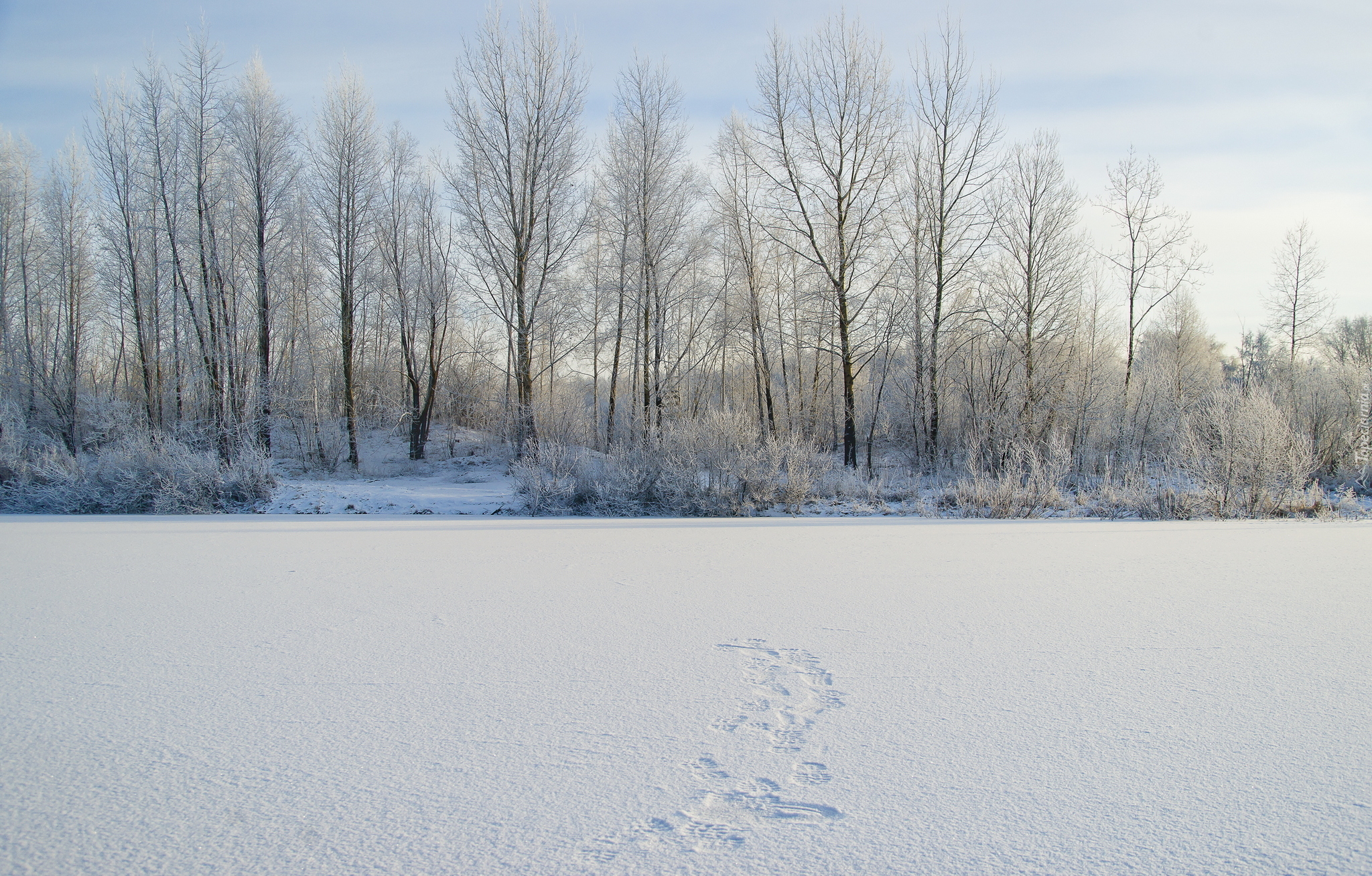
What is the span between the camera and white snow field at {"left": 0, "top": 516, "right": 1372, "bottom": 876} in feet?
6.47

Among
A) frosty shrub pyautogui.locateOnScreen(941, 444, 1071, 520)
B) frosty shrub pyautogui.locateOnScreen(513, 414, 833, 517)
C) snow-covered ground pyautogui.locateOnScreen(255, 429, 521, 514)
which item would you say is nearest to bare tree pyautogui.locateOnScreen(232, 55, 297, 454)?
snow-covered ground pyautogui.locateOnScreen(255, 429, 521, 514)

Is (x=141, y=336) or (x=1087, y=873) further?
(x=141, y=336)

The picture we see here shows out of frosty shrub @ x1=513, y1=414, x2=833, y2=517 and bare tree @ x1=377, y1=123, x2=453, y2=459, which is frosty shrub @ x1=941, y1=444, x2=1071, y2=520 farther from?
bare tree @ x1=377, y1=123, x2=453, y2=459

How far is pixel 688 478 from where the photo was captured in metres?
13.7

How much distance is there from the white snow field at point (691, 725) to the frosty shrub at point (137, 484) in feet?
29.6

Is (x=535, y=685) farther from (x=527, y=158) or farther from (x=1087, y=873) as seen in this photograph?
(x=527, y=158)

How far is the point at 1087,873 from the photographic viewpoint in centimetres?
184

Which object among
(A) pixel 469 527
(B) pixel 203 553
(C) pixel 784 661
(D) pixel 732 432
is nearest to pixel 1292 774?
(C) pixel 784 661

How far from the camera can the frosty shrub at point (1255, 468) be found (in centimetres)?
1150

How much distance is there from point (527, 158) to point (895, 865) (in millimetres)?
20642

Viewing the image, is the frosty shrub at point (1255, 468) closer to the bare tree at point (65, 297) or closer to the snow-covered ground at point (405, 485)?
the snow-covered ground at point (405, 485)

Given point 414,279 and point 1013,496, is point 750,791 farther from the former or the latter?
point 414,279

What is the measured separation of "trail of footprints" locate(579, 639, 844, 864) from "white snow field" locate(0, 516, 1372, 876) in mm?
11

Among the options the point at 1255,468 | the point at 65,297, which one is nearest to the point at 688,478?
the point at 1255,468
